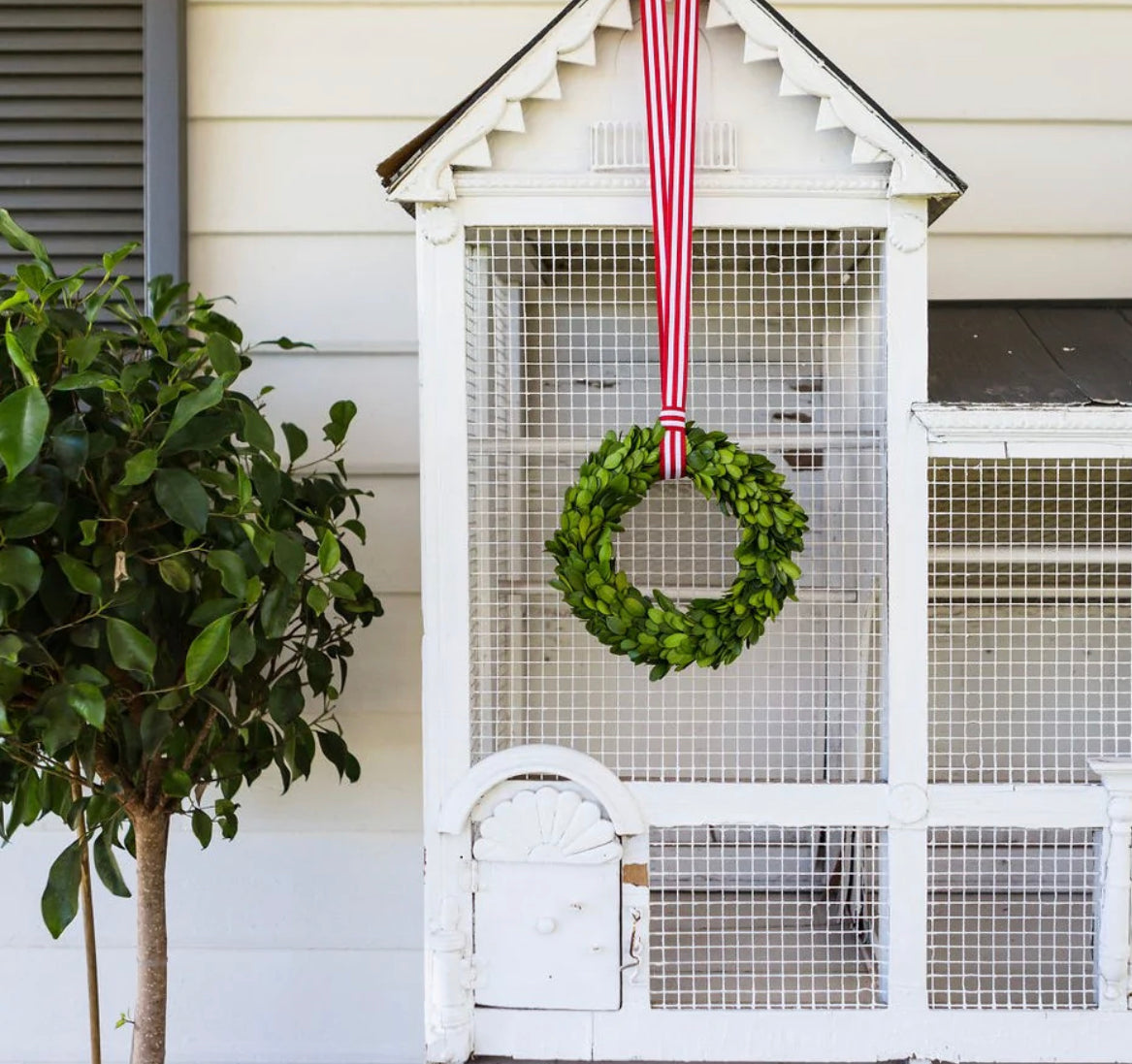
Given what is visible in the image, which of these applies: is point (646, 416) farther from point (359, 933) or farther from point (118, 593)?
point (359, 933)

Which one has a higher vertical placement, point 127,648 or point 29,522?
point 29,522

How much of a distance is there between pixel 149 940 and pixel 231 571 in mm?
605

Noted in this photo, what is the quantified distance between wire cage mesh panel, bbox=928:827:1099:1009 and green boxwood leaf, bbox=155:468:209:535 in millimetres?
1105

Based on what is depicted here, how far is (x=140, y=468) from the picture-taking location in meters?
1.21

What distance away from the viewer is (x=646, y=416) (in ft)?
5.42

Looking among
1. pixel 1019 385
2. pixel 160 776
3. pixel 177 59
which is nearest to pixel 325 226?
pixel 177 59

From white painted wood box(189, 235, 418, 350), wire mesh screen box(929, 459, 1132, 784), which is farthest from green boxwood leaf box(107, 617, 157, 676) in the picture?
wire mesh screen box(929, 459, 1132, 784)

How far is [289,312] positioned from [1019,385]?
3.89 ft

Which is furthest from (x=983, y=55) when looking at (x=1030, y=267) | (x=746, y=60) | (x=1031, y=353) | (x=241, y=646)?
(x=241, y=646)

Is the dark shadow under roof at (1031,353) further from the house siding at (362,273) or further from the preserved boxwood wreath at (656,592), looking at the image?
the preserved boxwood wreath at (656,592)

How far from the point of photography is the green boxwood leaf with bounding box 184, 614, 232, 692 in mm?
1228

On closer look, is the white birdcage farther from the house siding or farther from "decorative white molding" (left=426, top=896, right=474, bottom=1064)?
the house siding

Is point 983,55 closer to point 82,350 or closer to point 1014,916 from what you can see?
point 1014,916

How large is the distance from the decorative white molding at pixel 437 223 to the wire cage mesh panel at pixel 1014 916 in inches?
42.6
